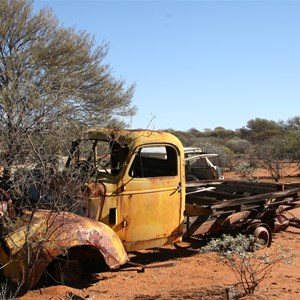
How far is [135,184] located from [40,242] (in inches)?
73.0

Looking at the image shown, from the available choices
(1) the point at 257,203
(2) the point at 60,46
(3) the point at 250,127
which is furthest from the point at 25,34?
(3) the point at 250,127

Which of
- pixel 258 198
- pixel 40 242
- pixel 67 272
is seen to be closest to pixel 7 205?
pixel 40 242

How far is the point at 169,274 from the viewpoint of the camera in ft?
21.9

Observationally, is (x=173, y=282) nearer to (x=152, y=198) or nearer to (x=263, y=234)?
(x=152, y=198)

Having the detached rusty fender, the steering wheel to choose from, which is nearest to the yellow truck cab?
the detached rusty fender

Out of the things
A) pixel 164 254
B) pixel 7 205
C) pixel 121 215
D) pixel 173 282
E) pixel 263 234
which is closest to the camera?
pixel 7 205

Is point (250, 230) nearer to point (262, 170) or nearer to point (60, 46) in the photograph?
point (60, 46)

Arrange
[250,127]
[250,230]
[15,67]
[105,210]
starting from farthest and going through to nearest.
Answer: [250,127] → [15,67] → [250,230] → [105,210]

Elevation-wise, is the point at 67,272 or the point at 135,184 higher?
the point at 135,184

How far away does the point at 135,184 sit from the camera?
6656mm

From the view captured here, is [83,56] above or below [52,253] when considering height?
above

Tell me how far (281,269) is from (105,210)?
2808 millimetres

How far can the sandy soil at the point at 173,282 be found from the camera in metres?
5.57

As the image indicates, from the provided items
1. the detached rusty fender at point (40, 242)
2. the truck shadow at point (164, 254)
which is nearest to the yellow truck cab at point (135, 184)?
the truck shadow at point (164, 254)
